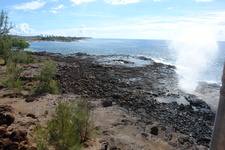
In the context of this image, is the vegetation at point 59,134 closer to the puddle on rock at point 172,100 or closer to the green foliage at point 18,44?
the puddle on rock at point 172,100

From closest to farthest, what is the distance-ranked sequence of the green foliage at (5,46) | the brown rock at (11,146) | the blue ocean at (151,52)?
the brown rock at (11,146) → the green foliage at (5,46) → the blue ocean at (151,52)

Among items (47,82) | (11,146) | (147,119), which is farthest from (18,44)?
(11,146)

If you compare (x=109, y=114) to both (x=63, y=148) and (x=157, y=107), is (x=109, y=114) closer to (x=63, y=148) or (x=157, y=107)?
(x=157, y=107)

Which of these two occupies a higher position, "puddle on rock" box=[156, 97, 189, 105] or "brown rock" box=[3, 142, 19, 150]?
"brown rock" box=[3, 142, 19, 150]

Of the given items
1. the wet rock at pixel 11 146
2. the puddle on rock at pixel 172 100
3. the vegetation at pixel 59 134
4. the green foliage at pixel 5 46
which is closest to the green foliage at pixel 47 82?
the green foliage at pixel 5 46

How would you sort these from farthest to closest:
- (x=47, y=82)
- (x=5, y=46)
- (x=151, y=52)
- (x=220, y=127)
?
(x=151, y=52), (x=5, y=46), (x=47, y=82), (x=220, y=127)

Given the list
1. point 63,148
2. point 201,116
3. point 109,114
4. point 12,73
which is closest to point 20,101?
point 12,73

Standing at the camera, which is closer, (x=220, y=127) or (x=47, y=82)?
(x=220, y=127)

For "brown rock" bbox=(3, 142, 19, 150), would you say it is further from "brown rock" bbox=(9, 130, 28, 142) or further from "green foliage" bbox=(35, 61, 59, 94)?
"green foliage" bbox=(35, 61, 59, 94)

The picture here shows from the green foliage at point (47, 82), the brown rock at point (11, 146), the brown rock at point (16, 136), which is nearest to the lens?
the brown rock at point (11, 146)

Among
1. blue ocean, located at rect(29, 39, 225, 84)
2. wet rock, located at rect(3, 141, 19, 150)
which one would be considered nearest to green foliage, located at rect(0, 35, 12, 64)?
wet rock, located at rect(3, 141, 19, 150)

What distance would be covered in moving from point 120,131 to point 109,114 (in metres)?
2.35

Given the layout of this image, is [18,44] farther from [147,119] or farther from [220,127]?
[220,127]

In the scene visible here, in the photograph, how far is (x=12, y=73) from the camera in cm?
1499
